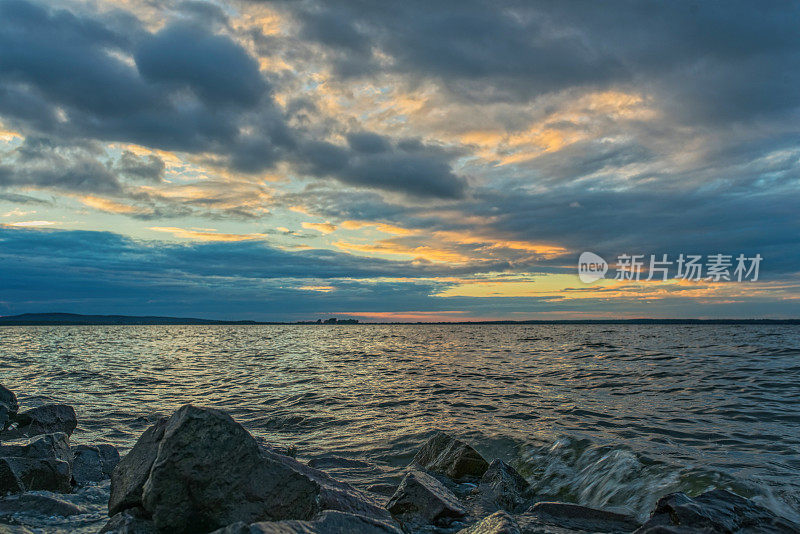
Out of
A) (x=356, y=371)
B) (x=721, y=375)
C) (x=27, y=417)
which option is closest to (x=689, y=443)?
(x=721, y=375)

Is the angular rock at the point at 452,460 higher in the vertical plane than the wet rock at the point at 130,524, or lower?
lower

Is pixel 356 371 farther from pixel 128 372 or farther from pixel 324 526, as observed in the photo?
pixel 324 526

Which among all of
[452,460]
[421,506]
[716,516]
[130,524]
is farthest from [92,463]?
[716,516]

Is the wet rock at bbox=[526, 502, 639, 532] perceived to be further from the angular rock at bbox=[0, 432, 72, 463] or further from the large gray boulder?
the angular rock at bbox=[0, 432, 72, 463]

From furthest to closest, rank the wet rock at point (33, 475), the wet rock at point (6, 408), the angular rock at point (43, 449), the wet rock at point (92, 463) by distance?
the wet rock at point (6, 408)
the wet rock at point (92, 463)
the angular rock at point (43, 449)
the wet rock at point (33, 475)

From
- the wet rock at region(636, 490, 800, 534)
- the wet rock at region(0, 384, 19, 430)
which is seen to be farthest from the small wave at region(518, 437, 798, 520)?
Result: the wet rock at region(0, 384, 19, 430)

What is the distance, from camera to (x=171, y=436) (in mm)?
4324

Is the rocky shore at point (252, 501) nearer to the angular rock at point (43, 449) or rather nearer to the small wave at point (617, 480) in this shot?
the angular rock at point (43, 449)

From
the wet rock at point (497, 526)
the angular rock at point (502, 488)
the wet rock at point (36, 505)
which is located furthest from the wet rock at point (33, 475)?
the angular rock at point (502, 488)

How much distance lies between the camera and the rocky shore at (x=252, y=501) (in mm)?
4234

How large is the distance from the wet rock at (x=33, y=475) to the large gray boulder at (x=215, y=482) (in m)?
2.19

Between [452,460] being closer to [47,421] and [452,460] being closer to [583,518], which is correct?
[583,518]

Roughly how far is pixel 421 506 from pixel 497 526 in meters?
1.21

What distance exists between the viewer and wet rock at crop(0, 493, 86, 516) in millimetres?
4949
